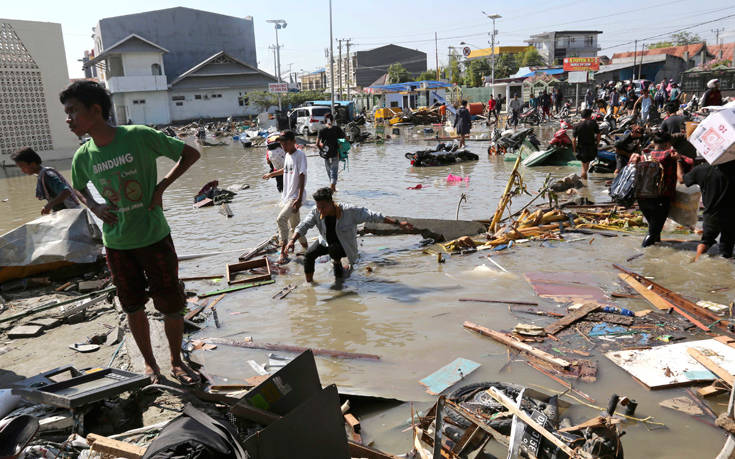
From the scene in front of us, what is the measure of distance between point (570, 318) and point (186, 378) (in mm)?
3608

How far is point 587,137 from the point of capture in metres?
12.6

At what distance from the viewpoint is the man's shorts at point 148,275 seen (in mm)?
3637

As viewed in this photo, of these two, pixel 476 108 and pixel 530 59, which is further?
pixel 530 59

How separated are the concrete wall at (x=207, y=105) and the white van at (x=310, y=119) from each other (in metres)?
22.3

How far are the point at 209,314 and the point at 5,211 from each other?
11.2 metres

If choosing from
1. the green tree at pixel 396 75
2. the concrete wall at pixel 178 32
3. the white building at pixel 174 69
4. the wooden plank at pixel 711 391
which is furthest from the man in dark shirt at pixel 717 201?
the green tree at pixel 396 75

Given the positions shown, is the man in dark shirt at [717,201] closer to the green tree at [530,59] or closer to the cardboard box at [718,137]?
the cardboard box at [718,137]

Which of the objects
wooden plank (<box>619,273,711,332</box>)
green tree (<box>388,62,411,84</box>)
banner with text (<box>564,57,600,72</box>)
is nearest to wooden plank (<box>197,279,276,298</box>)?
wooden plank (<box>619,273,711,332</box>)

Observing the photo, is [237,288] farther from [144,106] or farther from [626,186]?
[144,106]

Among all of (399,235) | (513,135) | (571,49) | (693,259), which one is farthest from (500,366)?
(571,49)

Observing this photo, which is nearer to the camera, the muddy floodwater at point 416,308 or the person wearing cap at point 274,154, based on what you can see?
the muddy floodwater at point 416,308

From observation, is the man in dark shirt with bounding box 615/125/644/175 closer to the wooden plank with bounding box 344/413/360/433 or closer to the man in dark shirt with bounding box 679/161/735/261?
the man in dark shirt with bounding box 679/161/735/261

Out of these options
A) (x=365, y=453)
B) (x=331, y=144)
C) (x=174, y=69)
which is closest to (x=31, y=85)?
(x=331, y=144)

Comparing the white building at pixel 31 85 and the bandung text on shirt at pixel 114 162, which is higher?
the white building at pixel 31 85
